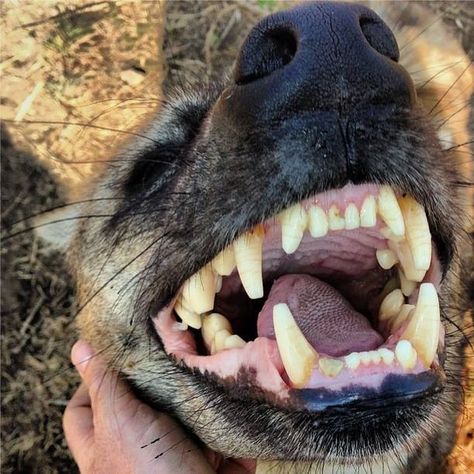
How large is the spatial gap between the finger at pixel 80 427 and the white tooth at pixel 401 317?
1.49m

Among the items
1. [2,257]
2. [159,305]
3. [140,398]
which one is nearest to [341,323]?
[159,305]

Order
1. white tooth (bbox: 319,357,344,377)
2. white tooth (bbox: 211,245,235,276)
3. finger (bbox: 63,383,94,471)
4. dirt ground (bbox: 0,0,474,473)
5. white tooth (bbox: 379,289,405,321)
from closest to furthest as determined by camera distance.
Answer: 1. white tooth (bbox: 319,357,344,377)
2. white tooth (bbox: 211,245,235,276)
3. white tooth (bbox: 379,289,405,321)
4. finger (bbox: 63,383,94,471)
5. dirt ground (bbox: 0,0,474,473)

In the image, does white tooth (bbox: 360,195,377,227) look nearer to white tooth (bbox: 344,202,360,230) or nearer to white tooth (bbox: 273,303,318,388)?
white tooth (bbox: 344,202,360,230)

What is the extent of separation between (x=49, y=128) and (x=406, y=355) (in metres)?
3.08

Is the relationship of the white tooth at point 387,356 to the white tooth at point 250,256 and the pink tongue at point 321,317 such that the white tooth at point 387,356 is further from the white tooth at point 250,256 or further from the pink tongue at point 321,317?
the white tooth at point 250,256

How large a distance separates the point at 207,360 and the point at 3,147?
276 cm

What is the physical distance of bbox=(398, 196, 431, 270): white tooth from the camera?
1934 millimetres

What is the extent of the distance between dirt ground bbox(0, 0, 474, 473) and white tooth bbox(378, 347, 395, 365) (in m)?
2.65

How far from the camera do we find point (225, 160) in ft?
6.06

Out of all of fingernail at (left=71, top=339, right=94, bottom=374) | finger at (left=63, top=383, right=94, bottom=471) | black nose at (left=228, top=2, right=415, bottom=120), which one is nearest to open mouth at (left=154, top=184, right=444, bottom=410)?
black nose at (left=228, top=2, right=415, bottom=120)

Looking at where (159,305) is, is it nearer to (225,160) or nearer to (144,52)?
(225,160)

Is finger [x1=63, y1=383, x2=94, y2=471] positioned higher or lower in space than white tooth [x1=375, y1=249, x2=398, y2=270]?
lower

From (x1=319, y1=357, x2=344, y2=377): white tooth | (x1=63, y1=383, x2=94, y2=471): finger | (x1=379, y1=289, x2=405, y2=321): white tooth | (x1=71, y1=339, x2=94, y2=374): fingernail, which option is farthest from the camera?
(x1=63, y1=383, x2=94, y2=471): finger

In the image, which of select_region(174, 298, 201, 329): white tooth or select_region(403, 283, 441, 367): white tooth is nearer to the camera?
select_region(403, 283, 441, 367): white tooth
